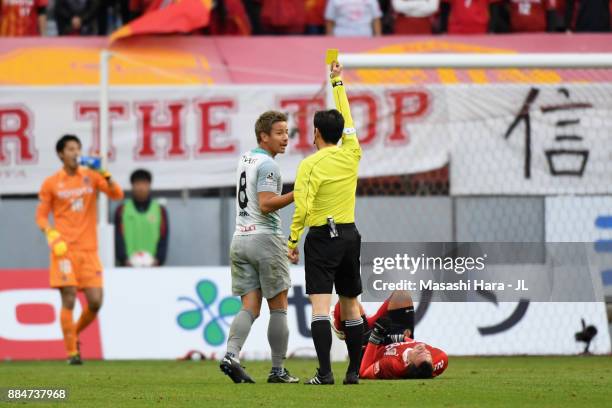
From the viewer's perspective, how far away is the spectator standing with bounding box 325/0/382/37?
17641 mm

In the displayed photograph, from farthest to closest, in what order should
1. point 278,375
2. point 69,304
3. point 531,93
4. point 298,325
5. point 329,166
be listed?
point 531,93 → point 298,325 → point 69,304 → point 278,375 → point 329,166

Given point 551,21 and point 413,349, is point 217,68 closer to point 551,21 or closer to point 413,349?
point 551,21

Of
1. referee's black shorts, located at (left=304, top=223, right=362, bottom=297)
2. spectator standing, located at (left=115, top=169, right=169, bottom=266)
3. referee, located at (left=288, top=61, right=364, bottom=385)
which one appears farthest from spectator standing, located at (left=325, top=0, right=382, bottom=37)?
referee's black shorts, located at (left=304, top=223, right=362, bottom=297)

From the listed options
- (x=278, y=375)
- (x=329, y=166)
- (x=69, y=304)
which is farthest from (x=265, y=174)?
→ (x=69, y=304)

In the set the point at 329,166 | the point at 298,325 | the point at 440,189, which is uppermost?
the point at 329,166

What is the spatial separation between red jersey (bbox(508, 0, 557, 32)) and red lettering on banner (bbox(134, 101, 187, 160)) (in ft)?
15.9

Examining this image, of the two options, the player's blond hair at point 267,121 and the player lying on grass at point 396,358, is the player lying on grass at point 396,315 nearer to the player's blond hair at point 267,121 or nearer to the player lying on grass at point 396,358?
the player lying on grass at point 396,358

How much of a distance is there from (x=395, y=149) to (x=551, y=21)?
3518mm

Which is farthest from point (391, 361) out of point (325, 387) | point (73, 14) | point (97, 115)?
point (73, 14)

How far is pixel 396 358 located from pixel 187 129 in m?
6.48

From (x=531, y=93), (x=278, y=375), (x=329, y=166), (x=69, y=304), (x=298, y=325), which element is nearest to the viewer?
(x=329, y=166)

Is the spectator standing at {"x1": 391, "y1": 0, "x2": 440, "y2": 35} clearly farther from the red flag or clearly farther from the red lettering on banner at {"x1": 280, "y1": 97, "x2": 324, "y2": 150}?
the red flag

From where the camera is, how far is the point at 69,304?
13367 mm

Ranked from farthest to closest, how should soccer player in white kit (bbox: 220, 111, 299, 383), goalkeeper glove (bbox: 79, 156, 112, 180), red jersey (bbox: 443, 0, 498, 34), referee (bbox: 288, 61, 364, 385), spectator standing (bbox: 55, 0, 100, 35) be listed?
1. red jersey (bbox: 443, 0, 498, 34)
2. spectator standing (bbox: 55, 0, 100, 35)
3. goalkeeper glove (bbox: 79, 156, 112, 180)
4. soccer player in white kit (bbox: 220, 111, 299, 383)
5. referee (bbox: 288, 61, 364, 385)
